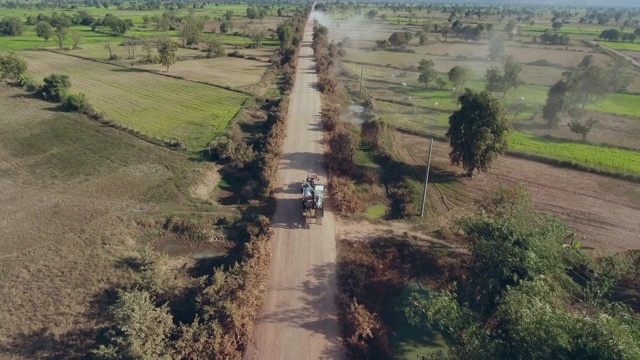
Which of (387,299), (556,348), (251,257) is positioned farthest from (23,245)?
(556,348)

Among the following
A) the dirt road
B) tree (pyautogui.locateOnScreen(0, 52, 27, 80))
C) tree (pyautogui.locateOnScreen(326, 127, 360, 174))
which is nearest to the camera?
the dirt road

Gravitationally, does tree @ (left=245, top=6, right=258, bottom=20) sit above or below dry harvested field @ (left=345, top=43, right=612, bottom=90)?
above

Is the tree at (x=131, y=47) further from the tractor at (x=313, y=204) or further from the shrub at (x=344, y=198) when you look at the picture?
the tractor at (x=313, y=204)

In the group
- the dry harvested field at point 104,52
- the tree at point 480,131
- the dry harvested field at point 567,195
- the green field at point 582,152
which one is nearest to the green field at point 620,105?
the green field at point 582,152

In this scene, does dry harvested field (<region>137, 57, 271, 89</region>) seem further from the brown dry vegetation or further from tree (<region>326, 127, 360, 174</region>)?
the brown dry vegetation

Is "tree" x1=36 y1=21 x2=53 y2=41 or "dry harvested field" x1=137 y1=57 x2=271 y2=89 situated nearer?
"dry harvested field" x1=137 y1=57 x2=271 y2=89

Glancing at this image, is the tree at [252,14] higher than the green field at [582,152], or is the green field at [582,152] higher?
the tree at [252,14]

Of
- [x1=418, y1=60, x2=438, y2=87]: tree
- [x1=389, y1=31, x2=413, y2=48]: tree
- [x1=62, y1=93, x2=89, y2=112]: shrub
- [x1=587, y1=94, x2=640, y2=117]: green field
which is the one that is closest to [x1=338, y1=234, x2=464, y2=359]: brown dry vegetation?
[x1=62, y1=93, x2=89, y2=112]: shrub
